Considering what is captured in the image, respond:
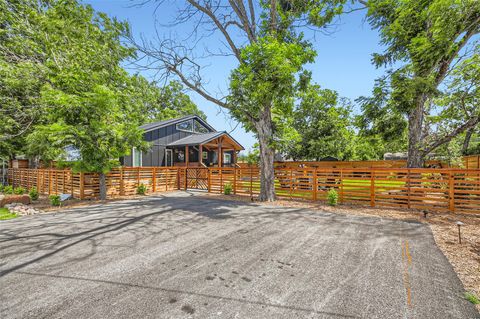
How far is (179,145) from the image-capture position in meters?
16.7

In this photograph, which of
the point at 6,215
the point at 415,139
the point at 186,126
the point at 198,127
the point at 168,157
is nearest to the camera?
the point at 6,215

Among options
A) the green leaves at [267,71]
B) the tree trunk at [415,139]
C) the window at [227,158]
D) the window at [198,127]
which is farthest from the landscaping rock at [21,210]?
the window at [227,158]

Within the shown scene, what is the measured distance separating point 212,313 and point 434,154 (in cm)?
1465

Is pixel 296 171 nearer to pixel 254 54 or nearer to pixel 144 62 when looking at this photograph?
pixel 254 54

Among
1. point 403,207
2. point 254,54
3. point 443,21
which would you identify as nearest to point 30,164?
point 254,54

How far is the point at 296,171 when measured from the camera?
32.3 ft

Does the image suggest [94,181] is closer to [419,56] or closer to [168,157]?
[168,157]

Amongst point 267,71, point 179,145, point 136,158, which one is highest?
point 267,71

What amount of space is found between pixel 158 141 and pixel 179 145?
1.74m

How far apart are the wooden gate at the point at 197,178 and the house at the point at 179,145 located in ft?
7.90

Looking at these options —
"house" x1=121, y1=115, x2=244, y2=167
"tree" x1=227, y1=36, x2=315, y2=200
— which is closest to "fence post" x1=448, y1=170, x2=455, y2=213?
"tree" x1=227, y1=36, x2=315, y2=200

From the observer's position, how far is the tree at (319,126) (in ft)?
53.1

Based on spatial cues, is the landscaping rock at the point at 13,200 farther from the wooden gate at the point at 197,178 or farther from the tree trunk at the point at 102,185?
the wooden gate at the point at 197,178

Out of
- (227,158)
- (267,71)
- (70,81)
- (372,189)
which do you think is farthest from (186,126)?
(372,189)
